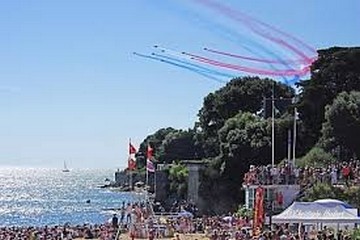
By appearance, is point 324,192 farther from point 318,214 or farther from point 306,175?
point 318,214

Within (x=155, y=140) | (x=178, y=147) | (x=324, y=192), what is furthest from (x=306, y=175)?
(x=155, y=140)

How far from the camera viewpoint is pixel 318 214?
3475 centimetres

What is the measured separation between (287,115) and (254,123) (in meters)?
3.08

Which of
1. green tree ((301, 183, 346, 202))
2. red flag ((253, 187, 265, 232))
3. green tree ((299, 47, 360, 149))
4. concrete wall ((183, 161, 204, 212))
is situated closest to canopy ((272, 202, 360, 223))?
red flag ((253, 187, 265, 232))

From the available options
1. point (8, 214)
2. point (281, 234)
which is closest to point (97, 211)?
point (8, 214)

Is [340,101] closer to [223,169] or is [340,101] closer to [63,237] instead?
[223,169]

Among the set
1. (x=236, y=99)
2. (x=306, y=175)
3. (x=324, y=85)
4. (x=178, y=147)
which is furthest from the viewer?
(x=178, y=147)

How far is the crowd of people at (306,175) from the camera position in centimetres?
4497

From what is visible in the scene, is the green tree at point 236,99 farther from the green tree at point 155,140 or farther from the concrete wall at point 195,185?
the green tree at point 155,140

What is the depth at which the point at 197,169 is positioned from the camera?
3081 inches

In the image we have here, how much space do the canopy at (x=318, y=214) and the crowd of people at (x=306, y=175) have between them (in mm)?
9729

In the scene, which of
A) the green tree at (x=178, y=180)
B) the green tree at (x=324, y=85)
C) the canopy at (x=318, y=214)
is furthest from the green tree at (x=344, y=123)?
the green tree at (x=178, y=180)

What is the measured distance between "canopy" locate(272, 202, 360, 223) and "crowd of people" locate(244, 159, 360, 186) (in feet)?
31.9

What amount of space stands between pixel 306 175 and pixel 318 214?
41.4 feet
